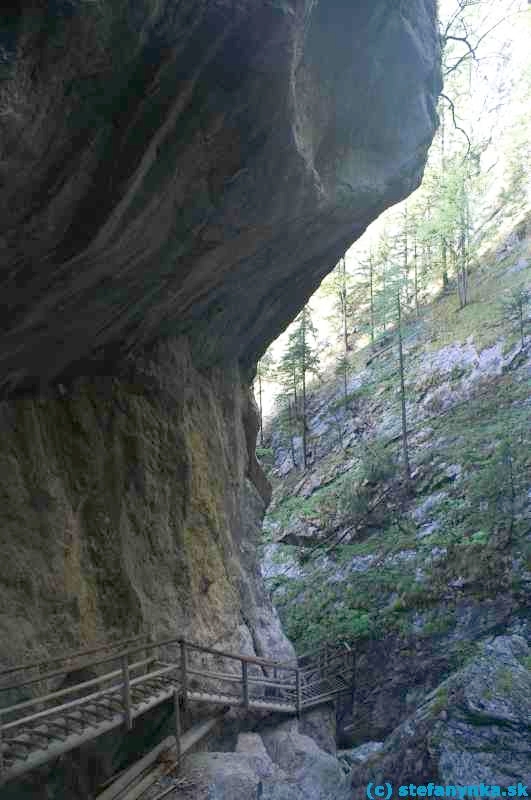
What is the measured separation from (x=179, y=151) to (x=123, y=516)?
22.4ft

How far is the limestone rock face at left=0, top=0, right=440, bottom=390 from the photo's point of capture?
17.3 feet

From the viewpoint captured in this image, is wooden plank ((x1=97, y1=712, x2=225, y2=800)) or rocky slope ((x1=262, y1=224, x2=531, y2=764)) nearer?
wooden plank ((x1=97, y1=712, x2=225, y2=800))

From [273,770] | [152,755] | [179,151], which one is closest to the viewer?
[179,151]

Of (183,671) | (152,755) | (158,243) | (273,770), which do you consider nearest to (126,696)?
(183,671)

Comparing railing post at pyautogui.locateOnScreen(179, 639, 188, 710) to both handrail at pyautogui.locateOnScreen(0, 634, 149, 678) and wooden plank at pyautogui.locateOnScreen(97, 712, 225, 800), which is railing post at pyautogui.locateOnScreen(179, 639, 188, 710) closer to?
wooden plank at pyautogui.locateOnScreen(97, 712, 225, 800)

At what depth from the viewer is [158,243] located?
8.34 meters

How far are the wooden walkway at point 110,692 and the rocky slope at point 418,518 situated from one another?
2561mm

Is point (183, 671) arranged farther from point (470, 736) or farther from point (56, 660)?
point (470, 736)

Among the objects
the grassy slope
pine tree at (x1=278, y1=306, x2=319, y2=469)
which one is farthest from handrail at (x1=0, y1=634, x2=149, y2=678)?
pine tree at (x1=278, y1=306, x2=319, y2=469)

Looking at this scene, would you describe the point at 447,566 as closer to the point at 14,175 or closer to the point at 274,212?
the point at 274,212

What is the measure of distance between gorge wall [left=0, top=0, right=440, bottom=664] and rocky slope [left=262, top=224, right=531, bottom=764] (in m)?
3.83

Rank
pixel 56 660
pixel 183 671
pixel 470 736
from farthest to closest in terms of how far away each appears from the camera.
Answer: pixel 183 671
pixel 56 660
pixel 470 736

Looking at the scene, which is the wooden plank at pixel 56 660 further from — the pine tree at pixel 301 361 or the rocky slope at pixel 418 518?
the pine tree at pixel 301 361

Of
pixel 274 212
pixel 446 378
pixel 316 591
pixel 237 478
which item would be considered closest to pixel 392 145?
pixel 274 212
